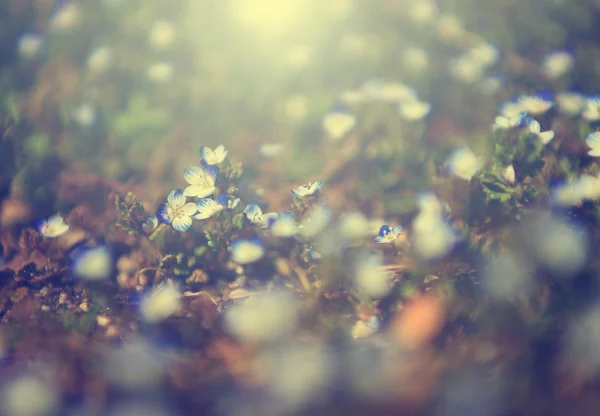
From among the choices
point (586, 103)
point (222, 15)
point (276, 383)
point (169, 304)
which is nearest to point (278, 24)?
point (222, 15)

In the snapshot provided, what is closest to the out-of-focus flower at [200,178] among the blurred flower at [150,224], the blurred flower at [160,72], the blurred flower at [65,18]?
the blurred flower at [150,224]

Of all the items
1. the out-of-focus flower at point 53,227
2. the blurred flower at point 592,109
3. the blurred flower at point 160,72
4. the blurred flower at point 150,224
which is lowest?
the out-of-focus flower at point 53,227

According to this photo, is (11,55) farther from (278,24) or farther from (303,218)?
(303,218)

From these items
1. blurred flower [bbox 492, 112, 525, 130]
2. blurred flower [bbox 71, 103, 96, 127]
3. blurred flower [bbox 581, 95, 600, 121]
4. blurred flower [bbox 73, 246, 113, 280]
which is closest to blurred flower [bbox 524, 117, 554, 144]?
blurred flower [bbox 492, 112, 525, 130]

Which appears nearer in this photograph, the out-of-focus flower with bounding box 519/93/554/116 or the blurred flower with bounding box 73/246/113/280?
the blurred flower with bounding box 73/246/113/280

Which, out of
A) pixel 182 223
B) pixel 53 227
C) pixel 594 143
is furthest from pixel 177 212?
pixel 594 143

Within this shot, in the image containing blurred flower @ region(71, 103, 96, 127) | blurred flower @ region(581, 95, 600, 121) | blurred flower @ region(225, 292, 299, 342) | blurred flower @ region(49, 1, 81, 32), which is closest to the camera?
blurred flower @ region(225, 292, 299, 342)

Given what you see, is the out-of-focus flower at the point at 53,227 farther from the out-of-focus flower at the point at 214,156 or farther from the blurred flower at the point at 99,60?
the blurred flower at the point at 99,60

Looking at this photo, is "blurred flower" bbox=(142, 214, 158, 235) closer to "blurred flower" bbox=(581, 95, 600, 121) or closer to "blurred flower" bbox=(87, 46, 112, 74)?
"blurred flower" bbox=(87, 46, 112, 74)
